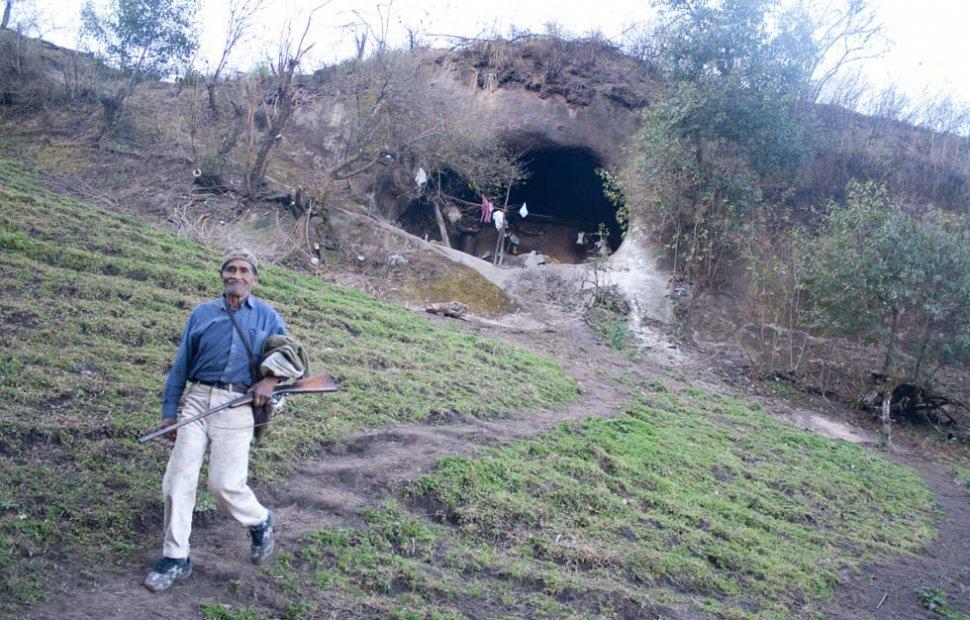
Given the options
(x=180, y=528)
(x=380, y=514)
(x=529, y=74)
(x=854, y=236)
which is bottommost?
(x=380, y=514)

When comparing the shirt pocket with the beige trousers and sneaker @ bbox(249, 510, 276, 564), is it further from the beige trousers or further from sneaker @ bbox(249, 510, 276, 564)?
sneaker @ bbox(249, 510, 276, 564)

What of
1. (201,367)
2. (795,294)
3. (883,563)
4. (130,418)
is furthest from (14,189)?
(795,294)

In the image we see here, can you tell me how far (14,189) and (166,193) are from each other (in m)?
4.25

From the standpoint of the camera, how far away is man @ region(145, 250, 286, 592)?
13.5 feet

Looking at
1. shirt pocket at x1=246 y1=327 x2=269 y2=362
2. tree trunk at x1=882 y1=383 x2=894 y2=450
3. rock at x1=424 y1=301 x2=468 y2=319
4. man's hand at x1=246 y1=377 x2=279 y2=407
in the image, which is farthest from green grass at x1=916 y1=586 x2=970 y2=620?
rock at x1=424 y1=301 x2=468 y2=319

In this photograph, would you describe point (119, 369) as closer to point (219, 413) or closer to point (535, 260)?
point (219, 413)

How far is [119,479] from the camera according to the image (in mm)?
5086

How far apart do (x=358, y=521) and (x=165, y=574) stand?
1515 mm

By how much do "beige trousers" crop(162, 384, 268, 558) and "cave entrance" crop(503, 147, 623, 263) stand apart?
20.8 meters

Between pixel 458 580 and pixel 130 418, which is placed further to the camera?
pixel 130 418

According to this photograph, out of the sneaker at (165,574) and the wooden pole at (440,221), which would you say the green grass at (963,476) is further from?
the wooden pole at (440,221)

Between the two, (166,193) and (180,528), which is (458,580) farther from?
(166,193)

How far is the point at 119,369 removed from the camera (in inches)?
270

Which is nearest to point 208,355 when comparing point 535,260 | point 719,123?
point 719,123
